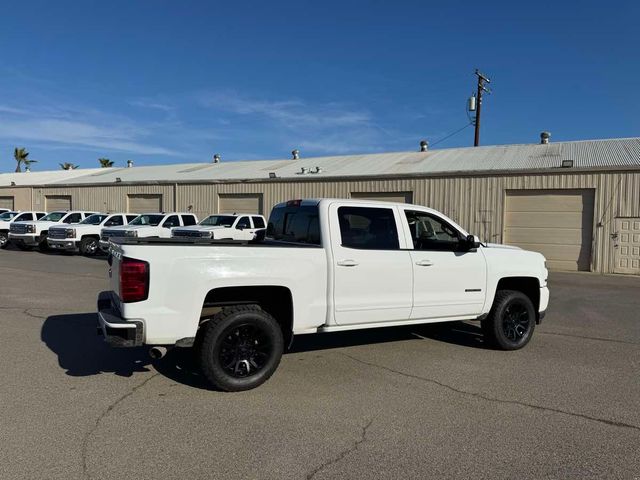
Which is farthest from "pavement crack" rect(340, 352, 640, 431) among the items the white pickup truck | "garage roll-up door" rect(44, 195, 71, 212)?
"garage roll-up door" rect(44, 195, 71, 212)

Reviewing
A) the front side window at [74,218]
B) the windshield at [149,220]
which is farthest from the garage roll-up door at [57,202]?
the windshield at [149,220]

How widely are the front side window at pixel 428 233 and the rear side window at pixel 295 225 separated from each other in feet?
3.89

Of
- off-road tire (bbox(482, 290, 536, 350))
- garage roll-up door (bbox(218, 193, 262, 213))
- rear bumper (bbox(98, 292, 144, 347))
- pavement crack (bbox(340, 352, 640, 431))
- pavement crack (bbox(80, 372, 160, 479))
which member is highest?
garage roll-up door (bbox(218, 193, 262, 213))

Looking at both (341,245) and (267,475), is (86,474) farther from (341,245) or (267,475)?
(341,245)

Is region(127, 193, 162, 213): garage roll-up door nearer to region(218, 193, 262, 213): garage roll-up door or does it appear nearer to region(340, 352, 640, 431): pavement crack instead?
region(218, 193, 262, 213): garage roll-up door

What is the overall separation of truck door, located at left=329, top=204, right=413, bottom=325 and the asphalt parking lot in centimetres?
70

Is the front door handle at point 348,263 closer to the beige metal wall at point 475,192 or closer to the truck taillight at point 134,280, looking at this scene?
the truck taillight at point 134,280

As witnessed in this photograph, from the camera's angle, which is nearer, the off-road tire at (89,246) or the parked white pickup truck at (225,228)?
the parked white pickup truck at (225,228)

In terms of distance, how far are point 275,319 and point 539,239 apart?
16.5 meters

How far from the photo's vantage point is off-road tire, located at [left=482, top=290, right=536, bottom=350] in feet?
21.8

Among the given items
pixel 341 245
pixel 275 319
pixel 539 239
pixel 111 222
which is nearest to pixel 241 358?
pixel 275 319

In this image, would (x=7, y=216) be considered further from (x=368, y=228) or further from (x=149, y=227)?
(x=368, y=228)

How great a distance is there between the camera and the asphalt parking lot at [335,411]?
3.54 metres

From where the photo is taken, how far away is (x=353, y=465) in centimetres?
354
